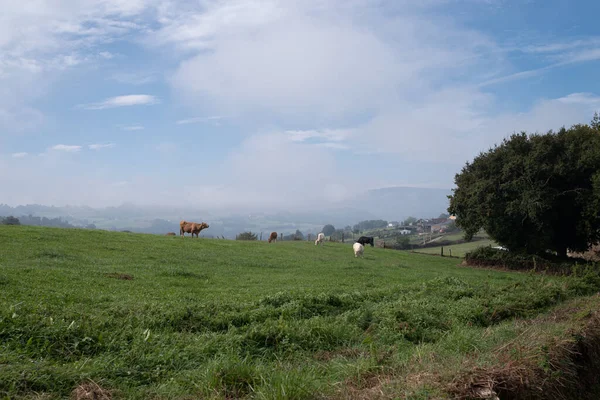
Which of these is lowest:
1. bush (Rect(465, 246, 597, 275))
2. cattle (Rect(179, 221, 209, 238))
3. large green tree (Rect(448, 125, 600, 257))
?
bush (Rect(465, 246, 597, 275))

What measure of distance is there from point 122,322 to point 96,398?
3606 mm

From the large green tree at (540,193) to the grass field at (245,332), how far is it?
15577mm

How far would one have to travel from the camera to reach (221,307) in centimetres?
1136

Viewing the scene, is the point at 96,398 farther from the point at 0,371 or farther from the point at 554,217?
the point at 554,217

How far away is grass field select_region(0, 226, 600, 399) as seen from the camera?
6195mm

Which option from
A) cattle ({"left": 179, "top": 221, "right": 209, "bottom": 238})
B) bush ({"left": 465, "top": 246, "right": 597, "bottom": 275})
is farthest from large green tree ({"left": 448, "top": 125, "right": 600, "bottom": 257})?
cattle ({"left": 179, "top": 221, "right": 209, "bottom": 238})

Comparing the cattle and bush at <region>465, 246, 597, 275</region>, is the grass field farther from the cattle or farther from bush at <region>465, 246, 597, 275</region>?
the cattle

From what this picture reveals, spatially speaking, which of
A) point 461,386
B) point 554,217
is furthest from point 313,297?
point 554,217

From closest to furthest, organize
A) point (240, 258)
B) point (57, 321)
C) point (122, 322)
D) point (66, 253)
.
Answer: point (57, 321), point (122, 322), point (66, 253), point (240, 258)

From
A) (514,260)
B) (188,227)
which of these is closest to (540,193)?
(514,260)

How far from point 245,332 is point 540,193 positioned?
92.5ft

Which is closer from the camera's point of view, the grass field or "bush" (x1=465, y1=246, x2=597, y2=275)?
the grass field

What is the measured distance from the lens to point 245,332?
9.62m

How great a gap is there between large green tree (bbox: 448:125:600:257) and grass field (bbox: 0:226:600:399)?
51.1ft
